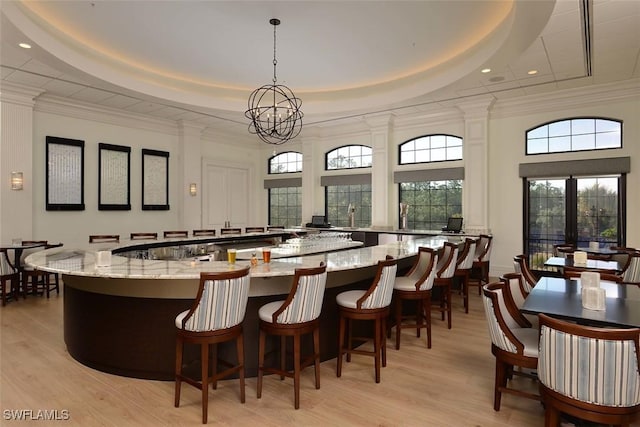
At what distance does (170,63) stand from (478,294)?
6.66 m

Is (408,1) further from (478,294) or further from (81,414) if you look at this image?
(81,414)

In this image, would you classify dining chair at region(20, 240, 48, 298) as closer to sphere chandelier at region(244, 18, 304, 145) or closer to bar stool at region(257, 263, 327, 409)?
sphere chandelier at region(244, 18, 304, 145)

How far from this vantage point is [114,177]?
8398 mm

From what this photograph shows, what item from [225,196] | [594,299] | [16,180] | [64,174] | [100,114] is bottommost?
[594,299]

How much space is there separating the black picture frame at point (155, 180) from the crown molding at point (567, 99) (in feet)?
24.8

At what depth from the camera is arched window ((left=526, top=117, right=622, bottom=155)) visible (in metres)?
7.00

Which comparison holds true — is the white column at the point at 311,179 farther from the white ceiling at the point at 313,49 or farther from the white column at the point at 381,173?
the white ceiling at the point at 313,49

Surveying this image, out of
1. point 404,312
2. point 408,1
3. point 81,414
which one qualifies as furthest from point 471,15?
point 81,414

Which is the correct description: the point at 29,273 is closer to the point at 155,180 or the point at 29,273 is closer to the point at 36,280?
the point at 36,280

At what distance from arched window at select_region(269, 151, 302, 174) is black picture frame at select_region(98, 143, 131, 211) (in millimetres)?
4155

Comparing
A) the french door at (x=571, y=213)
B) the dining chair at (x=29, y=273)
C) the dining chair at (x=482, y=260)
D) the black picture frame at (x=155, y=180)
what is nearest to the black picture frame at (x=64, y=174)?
the dining chair at (x=29, y=273)

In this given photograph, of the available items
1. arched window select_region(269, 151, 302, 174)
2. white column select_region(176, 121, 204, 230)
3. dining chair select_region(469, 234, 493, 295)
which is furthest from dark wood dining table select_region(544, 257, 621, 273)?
white column select_region(176, 121, 204, 230)

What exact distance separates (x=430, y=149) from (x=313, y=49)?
420 centimetres

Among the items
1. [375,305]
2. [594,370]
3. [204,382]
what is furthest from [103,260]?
[594,370]
